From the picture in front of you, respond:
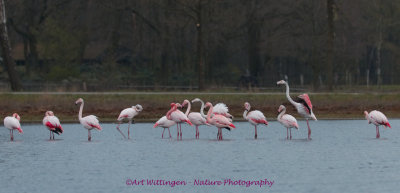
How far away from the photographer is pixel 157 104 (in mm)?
40469

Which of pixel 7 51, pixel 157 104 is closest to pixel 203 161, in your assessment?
pixel 157 104

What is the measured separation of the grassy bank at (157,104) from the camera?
38875 mm

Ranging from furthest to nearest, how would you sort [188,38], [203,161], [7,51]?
[188,38] < [7,51] < [203,161]

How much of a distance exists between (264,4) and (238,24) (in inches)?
123

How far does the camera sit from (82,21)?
7394 centimetres

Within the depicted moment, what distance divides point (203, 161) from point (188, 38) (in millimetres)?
49183

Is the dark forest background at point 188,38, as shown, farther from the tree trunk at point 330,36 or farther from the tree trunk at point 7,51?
the tree trunk at point 330,36

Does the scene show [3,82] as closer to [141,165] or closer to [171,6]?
[171,6]

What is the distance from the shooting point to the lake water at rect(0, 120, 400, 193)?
18.3 meters

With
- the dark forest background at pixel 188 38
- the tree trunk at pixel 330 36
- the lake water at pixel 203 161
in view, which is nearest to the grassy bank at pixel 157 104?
the tree trunk at pixel 330 36

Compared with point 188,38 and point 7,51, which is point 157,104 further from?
point 188,38

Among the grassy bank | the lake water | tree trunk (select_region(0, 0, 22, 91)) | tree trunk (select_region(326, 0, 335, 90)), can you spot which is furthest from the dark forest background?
the lake water

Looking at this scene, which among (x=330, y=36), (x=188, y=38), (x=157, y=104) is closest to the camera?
(x=157, y=104)

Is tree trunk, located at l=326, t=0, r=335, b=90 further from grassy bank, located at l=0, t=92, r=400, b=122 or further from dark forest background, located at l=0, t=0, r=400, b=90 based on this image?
grassy bank, located at l=0, t=92, r=400, b=122
